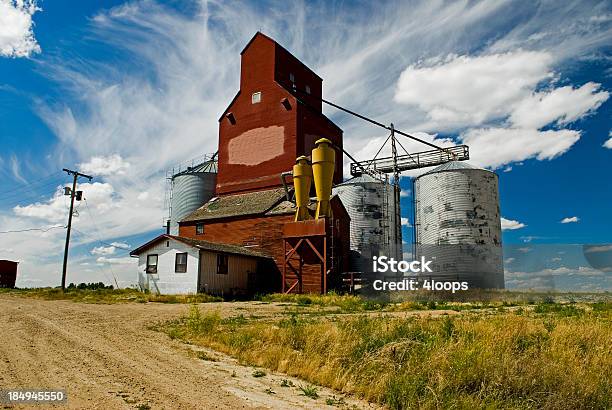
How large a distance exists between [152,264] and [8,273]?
82.5 ft

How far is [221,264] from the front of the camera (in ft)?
95.0

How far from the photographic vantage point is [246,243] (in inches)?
1331

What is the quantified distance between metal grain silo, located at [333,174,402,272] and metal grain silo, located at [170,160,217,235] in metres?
13.9

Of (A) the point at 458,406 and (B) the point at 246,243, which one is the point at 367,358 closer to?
(A) the point at 458,406

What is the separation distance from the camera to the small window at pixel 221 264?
2877cm

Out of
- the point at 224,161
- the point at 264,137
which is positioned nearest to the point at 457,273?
the point at 264,137

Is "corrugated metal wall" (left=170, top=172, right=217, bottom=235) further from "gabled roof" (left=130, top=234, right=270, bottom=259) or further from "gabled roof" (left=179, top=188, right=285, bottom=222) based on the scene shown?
"gabled roof" (left=130, top=234, right=270, bottom=259)

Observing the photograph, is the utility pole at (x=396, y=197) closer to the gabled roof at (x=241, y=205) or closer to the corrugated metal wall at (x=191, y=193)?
the gabled roof at (x=241, y=205)

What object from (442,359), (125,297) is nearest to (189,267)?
(125,297)

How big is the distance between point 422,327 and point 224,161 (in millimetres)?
32005

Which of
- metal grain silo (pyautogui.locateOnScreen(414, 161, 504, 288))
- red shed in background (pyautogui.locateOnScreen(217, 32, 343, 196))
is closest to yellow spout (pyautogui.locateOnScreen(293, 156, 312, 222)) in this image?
red shed in background (pyautogui.locateOnScreen(217, 32, 343, 196))

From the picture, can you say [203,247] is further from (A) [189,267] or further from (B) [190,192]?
(B) [190,192]

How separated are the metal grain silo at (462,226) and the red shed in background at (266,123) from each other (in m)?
10.3

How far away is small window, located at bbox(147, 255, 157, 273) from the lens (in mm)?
28828
